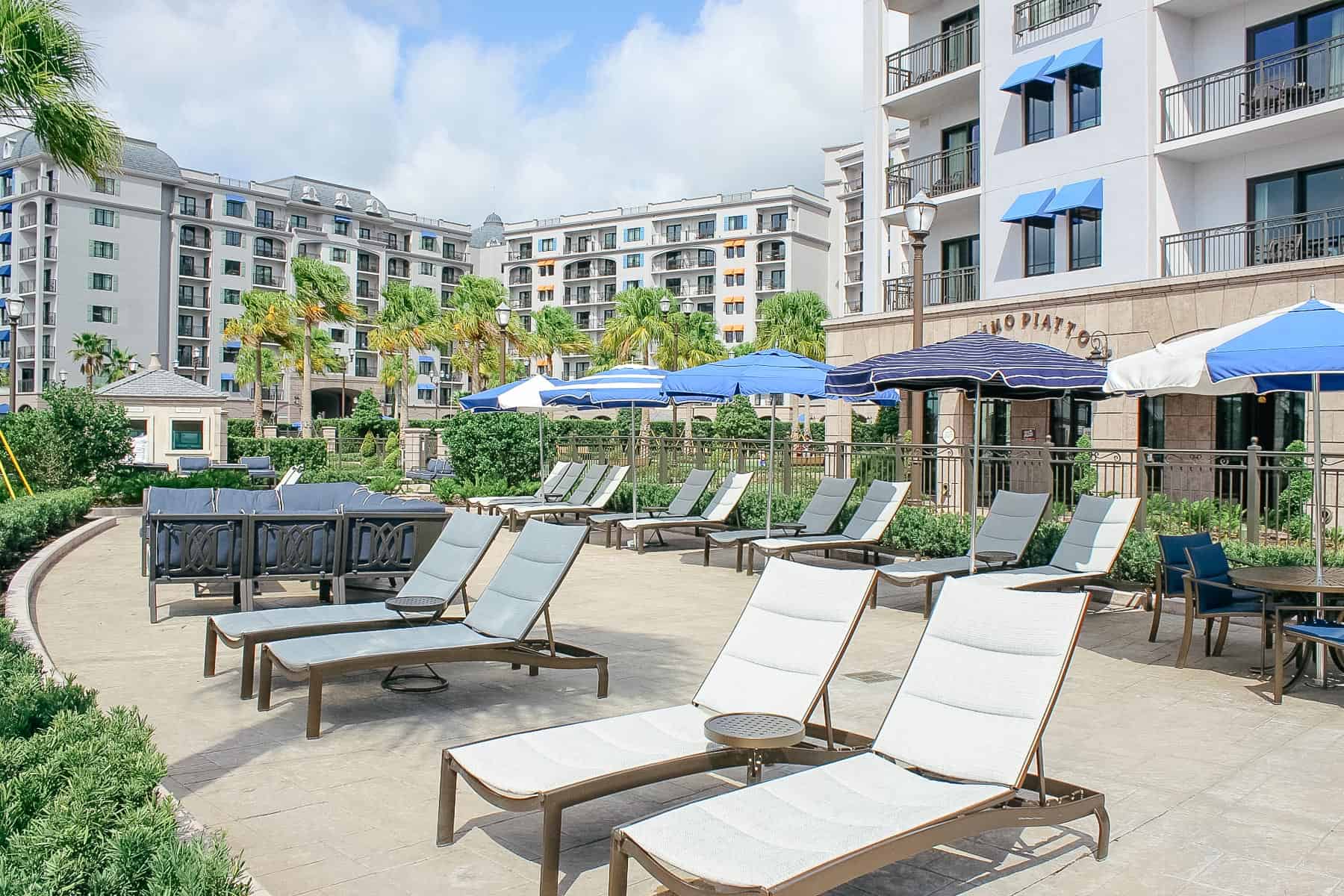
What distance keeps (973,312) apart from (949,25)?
8.73m

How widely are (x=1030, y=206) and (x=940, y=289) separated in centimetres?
459

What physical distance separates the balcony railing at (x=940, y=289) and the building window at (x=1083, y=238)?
3051 mm

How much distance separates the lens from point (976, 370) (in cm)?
953

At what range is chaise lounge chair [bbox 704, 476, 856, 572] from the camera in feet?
44.0

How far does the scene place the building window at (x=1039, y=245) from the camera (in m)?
23.7

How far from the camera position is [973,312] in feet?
78.7

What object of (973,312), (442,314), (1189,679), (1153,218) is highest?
(442,314)

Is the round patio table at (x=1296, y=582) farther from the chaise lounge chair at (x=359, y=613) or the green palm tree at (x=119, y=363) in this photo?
the green palm tree at (x=119, y=363)

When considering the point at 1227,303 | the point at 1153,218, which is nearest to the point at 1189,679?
the point at 1227,303

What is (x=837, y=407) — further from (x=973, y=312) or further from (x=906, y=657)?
(x=906, y=657)

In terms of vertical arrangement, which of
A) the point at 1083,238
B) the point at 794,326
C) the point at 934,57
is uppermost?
the point at 934,57

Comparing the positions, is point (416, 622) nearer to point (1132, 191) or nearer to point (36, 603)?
point (36, 603)

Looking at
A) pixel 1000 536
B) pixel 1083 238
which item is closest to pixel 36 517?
pixel 1000 536

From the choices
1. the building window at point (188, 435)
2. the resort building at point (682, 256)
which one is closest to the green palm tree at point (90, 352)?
the resort building at point (682, 256)
